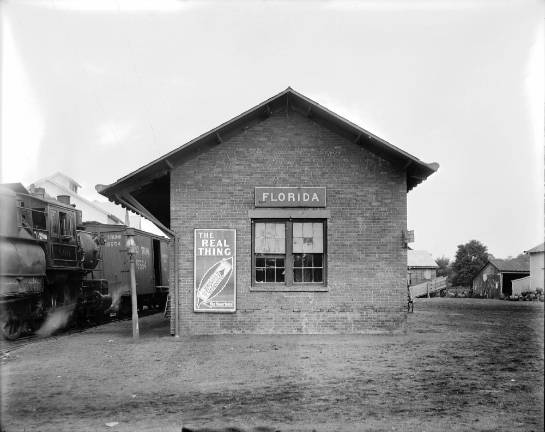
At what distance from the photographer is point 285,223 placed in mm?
13875

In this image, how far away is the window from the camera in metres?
13.8

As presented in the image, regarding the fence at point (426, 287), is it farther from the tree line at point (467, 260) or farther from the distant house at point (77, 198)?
the distant house at point (77, 198)

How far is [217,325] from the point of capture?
1347 centimetres

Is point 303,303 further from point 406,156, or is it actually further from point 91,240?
point 91,240

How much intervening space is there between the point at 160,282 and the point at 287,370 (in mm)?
18365

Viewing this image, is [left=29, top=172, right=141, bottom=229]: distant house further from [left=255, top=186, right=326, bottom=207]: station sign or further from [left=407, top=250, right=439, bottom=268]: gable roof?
[left=255, top=186, right=326, bottom=207]: station sign

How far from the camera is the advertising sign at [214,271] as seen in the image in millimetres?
13461

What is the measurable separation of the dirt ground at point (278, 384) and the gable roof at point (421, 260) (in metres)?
59.7

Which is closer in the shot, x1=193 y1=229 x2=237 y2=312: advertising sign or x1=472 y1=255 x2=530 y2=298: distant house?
x1=193 y1=229 x2=237 y2=312: advertising sign

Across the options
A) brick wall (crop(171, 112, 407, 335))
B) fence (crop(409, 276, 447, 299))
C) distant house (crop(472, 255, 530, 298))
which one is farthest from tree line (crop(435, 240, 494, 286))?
brick wall (crop(171, 112, 407, 335))

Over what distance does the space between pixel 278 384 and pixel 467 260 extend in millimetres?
76726

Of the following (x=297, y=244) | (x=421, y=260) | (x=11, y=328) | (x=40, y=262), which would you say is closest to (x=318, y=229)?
(x=297, y=244)

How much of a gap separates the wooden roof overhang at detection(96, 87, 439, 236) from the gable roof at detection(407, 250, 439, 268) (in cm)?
5892

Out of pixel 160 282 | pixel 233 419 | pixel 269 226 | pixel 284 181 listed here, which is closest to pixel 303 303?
pixel 269 226
